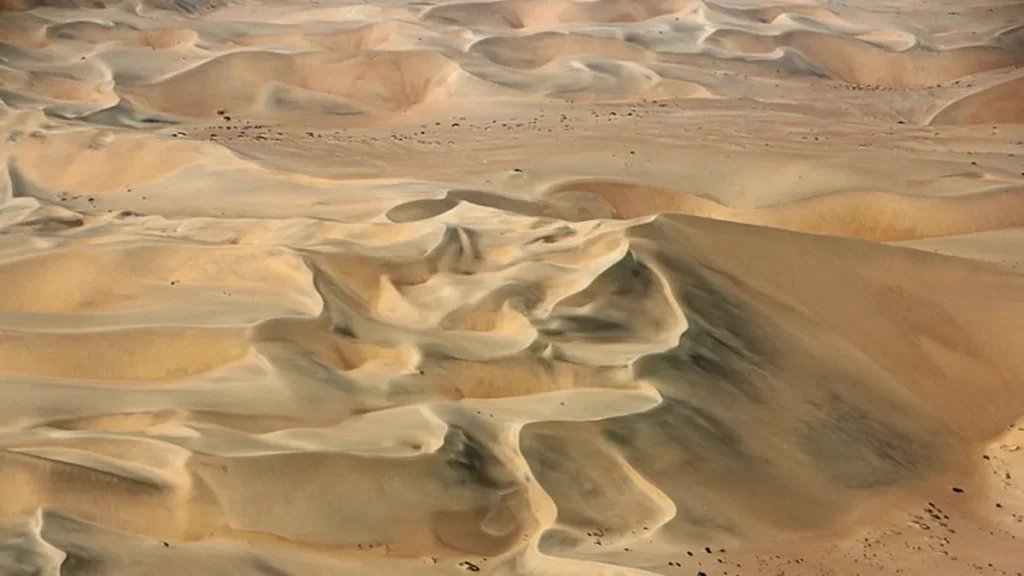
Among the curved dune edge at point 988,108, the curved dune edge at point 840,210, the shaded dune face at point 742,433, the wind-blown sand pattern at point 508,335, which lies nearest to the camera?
the wind-blown sand pattern at point 508,335

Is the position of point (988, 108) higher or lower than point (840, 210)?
higher

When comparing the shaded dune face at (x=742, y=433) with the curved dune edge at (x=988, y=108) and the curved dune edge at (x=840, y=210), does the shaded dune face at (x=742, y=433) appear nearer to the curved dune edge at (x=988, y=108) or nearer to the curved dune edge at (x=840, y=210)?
the curved dune edge at (x=840, y=210)

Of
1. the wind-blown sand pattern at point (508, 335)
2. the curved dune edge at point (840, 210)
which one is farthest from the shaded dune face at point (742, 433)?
the curved dune edge at point (840, 210)

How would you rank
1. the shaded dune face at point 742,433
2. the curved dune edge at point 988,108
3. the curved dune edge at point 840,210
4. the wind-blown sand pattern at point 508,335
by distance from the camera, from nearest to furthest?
1. the wind-blown sand pattern at point 508,335
2. the shaded dune face at point 742,433
3. the curved dune edge at point 840,210
4. the curved dune edge at point 988,108

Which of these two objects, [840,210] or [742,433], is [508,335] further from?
[840,210]

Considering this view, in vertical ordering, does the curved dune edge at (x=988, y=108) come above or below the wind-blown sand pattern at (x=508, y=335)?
above

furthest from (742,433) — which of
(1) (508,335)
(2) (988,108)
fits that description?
(2) (988,108)

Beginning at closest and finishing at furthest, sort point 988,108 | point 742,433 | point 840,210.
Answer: point 742,433
point 840,210
point 988,108

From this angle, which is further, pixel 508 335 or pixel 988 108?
pixel 988 108

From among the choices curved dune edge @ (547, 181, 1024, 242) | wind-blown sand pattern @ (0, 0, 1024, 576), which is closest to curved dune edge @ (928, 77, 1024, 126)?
wind-blown sand pattern @ (0, 0, 1024, 576)

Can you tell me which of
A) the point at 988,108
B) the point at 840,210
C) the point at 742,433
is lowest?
the point at 742,433
